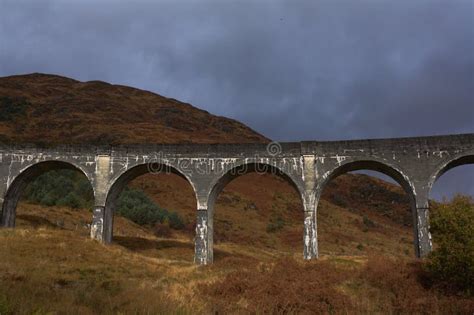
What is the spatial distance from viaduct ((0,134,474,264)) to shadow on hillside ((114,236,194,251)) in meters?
2.34

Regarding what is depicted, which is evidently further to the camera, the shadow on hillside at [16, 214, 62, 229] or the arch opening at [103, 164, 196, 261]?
the shadow on hillside at [16, 214, 62, 229]

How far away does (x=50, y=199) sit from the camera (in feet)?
129

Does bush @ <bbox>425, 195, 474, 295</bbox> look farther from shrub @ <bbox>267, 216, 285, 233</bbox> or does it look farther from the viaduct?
shrub @ <bbox>267, 216, 285, 233</bbox>

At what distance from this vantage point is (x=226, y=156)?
25.3m

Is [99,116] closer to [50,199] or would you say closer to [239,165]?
[50,199]

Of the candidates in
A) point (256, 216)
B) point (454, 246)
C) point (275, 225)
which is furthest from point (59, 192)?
point (454, 246)

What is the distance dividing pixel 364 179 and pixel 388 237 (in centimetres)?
2647

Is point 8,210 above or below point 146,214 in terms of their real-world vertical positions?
above

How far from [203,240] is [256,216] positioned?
24.5 meters

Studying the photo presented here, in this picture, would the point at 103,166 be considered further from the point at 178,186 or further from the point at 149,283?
the point at 178,186

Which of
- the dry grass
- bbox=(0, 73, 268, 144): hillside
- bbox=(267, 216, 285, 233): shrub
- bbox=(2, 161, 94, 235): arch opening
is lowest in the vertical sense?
the dry grass

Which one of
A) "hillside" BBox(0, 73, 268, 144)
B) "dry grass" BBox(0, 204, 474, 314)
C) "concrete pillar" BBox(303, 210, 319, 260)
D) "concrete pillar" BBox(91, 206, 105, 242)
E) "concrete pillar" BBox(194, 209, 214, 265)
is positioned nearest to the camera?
"dry grass" BBox(0, 204, 474, 314)

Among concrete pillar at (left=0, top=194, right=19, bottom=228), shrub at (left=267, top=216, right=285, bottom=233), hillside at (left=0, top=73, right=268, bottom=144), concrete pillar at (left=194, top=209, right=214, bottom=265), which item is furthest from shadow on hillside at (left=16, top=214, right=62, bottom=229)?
hillside at (left=0, top=73, right=268, bottom=144)

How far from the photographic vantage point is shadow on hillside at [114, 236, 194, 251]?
28.6m
